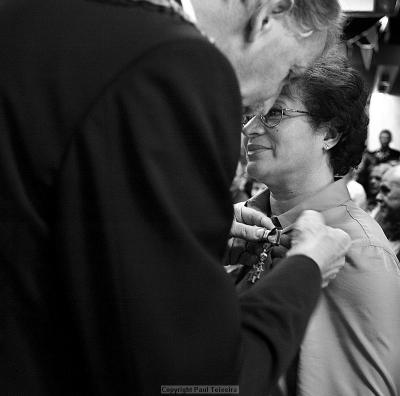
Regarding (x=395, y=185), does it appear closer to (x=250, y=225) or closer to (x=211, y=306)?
(x=250, y=225)

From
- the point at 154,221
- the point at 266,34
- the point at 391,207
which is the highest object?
the point at 266,34

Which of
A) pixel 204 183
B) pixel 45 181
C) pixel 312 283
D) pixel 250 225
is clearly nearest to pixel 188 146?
pixel 204 183

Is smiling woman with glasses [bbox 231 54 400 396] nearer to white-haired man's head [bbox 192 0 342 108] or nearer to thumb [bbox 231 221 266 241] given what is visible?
thumb [bbox 231 221 266 241]

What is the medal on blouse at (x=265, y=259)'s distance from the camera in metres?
1.61

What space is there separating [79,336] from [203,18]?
0.48m

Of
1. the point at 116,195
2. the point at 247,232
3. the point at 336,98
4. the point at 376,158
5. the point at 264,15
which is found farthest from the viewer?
the point at 376,158

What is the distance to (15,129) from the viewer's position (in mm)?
783

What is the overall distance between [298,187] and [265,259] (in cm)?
36

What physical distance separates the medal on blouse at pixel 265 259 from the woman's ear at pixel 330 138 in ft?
1.55

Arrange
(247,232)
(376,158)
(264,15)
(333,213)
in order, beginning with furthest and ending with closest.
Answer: (376,158), (333,213), (247,232), (264,15)

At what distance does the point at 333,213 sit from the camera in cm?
185

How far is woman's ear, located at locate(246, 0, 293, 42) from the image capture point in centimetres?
95

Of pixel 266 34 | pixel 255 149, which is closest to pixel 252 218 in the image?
pixel 255 149

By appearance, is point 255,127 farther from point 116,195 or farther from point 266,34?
point 116,195
